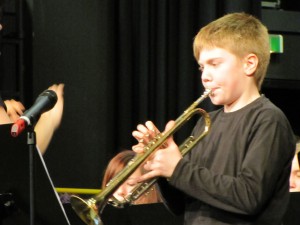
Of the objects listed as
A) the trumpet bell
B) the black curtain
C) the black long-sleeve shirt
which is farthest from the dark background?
the black long-sleeve shirt

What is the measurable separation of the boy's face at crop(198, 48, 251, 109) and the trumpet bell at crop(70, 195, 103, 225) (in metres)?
0.64

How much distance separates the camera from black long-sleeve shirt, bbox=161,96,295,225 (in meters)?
2.98

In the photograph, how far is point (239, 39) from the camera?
3246 mm

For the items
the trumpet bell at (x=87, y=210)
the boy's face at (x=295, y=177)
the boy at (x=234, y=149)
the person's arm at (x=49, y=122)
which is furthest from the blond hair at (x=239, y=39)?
the boy's face at (x=295, y=177)

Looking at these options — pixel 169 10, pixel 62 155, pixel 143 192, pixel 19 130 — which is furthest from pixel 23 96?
pixel 19 130

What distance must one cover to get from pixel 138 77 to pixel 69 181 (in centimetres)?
90

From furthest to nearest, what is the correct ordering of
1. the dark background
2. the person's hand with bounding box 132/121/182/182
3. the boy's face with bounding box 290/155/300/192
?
the dark background, the boy's face with bounding box 290/155/300/192, the person's hand with bounding box 132/121/182/182

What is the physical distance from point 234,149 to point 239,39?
0.46 m

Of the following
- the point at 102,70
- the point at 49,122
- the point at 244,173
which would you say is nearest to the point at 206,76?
the point at 244,173

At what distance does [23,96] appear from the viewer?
555 cm

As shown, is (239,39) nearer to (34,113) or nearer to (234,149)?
(234,149)

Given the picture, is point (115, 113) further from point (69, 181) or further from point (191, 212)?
point (191, 212)

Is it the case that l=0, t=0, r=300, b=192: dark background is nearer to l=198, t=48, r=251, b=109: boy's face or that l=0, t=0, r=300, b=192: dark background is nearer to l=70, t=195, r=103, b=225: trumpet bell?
l=70, t=195, r=103, b=225: trumpet bell

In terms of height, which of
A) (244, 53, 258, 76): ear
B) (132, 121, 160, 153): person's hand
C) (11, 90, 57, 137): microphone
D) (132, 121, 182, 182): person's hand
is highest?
(244, 53, 258, 76): ear
